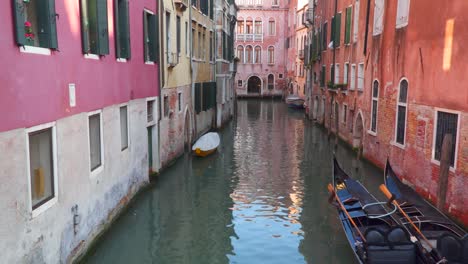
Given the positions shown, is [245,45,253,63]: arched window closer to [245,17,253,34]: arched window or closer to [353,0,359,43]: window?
[245,17,253,34]: arched window

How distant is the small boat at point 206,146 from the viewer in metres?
14.4

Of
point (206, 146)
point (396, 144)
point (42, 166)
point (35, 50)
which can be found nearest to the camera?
point (35, 50)

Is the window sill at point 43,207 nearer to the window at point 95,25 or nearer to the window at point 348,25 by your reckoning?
the window at point 95,25

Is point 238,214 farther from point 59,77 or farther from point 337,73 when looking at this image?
point 337,73

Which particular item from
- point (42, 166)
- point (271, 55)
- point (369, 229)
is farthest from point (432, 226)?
point (271, 55)

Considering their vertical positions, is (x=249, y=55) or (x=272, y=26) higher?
(x=272, y=26)

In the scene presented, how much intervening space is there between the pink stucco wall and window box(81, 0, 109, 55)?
22 centimetres

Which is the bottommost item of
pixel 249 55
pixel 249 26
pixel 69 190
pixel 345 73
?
pixel 69 190

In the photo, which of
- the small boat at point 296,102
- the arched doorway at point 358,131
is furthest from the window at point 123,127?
the small boat at point 296,102

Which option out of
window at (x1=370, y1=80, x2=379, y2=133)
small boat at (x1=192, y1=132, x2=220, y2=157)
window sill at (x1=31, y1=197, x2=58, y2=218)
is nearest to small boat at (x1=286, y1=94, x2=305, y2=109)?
small boat at (x1=192, y1=132, x2=220, y2=157)

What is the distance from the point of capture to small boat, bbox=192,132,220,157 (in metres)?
Result: 14.4

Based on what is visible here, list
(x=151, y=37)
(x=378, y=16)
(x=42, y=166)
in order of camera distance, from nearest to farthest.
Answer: (x=42, y=166), (x=151, y=37), (x=378, y=16)

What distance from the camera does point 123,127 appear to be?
8.86m

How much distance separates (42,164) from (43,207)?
526mm
